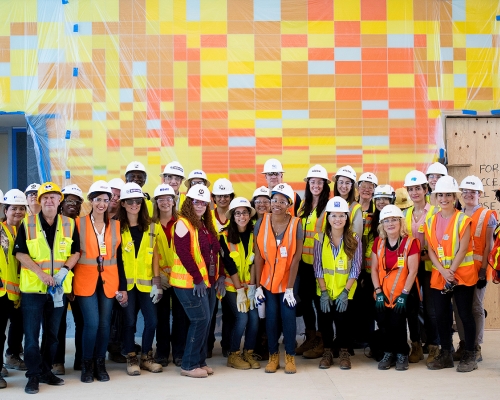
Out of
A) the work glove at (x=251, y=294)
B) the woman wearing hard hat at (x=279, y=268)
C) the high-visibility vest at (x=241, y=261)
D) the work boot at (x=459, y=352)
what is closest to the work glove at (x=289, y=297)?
the woman wearing hard hat at (x=279, y=268)

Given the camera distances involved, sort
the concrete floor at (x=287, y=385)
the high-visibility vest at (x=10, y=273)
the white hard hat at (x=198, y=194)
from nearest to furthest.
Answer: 1. the concrete floor at (x=287, y=385)
2. the high-visibility vest at (x=10, y=273)
3. the white hard hat at (x=198, y=194)

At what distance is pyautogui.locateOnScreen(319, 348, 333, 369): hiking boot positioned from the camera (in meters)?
6.84

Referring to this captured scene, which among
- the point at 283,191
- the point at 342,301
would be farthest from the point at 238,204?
the point at 342,301

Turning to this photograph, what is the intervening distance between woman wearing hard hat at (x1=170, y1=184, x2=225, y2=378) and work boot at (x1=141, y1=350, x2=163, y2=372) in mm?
299

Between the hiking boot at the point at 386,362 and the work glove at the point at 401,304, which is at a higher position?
the work glove at the point at 401,304

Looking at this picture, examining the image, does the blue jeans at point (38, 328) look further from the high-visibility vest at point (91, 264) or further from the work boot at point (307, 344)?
the work boot at point (307, 344)

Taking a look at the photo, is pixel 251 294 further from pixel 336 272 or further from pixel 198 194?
pixel 198 194

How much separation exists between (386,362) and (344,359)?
0.41m

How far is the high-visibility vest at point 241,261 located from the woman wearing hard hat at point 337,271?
2.23ft

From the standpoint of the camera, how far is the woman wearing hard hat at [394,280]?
22.1 feet

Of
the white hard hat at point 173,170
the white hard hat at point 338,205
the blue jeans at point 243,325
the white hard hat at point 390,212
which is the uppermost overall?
the white hard hat at point 173,170

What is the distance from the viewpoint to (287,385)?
623 cm

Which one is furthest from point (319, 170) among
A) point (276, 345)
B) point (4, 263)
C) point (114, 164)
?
point (4, 263)

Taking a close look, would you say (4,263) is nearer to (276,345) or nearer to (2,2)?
(276,345)
